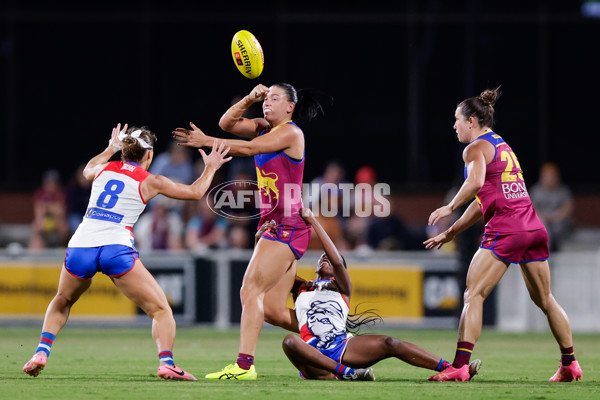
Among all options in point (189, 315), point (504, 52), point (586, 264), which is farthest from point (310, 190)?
point (504, 52)

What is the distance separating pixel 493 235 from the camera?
31.4 ft

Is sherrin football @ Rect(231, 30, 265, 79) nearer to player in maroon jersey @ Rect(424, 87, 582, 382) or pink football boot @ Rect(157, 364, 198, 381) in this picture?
player in maroon jersey @ Rect(424, 87, 582, 382)

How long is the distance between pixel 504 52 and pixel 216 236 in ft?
30.6

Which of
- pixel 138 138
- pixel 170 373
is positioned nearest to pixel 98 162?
pixel 138 138

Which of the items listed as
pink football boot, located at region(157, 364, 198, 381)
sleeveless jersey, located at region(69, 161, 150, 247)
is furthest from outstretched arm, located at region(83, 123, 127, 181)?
pink football boot, located at region(157, 364, 198, 381)

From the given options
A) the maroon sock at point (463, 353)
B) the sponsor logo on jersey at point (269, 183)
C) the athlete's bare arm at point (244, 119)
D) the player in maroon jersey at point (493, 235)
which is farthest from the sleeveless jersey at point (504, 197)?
the athlete's bare arm at point (244, 119)

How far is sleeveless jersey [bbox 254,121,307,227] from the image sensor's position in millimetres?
9734

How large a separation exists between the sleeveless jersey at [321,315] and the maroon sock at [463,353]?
995 mm

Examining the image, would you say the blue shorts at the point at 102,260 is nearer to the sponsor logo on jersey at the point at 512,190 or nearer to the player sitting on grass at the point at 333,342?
the player sitting on grass at the point at 333,342

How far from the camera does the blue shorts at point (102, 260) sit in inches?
358

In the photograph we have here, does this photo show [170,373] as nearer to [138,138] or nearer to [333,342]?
[333,342]

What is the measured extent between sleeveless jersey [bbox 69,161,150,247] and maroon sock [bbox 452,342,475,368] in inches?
117

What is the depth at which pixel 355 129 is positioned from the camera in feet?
77.1

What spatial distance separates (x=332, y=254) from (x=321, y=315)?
1.79 ft
